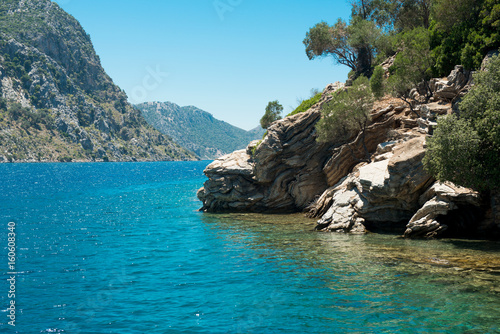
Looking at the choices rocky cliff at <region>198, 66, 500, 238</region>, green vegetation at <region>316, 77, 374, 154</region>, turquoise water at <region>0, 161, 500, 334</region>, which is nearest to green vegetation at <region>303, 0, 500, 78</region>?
rocky cliff at <region>198, 66, 500, 238</region>

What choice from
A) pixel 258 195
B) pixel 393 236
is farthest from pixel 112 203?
pixel 393 236

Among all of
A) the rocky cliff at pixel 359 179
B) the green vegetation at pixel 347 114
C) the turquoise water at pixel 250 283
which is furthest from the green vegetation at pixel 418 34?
the turquoise water at pixel 250 283

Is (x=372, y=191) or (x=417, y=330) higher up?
(x=372, y=191)

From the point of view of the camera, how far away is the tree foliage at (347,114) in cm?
4884

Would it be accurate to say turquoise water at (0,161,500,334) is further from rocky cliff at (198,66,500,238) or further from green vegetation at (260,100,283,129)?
green vegetation at (260,100,283,129)

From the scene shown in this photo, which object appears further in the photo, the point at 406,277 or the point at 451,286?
the point at 406,277

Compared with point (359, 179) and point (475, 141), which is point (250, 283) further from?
point (475, 141)

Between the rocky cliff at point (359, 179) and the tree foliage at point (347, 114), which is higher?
the tree foliage at point (347, 114)

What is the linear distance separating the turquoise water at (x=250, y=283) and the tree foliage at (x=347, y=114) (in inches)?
577

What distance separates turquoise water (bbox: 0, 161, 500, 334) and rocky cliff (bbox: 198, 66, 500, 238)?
127 inches

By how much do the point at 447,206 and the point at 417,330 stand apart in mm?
19114

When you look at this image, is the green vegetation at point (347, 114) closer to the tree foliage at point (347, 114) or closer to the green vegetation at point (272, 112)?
the tree foliage at point (347, 114)

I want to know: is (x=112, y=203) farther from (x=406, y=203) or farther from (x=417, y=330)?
(x=417, y=330)

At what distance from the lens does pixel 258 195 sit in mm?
58031
